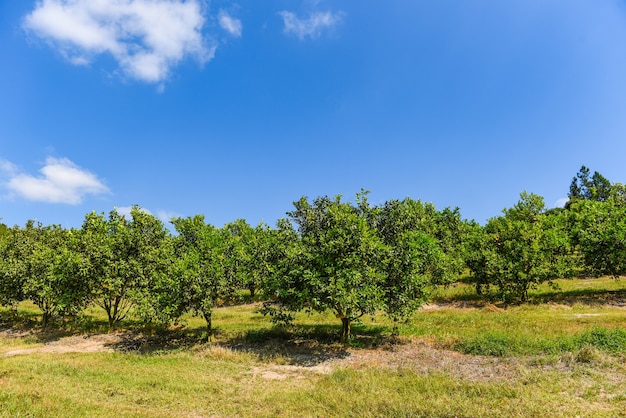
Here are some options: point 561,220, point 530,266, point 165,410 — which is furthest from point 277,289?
point 561,220

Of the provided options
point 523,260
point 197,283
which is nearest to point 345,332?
point 197,283

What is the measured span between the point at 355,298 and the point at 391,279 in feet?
16.2

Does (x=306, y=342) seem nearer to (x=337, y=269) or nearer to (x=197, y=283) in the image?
(x=337, y=269)

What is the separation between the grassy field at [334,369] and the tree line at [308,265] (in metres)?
2.60

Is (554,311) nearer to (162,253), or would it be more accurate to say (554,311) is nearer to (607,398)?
(607,398)

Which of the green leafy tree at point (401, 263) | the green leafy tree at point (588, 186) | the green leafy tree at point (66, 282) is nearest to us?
the green leafy tree at point (401, 263)

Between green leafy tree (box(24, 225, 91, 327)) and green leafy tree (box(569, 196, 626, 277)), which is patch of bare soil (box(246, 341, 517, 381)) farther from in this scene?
green leafy tree (box(569, 196, 626, 277))

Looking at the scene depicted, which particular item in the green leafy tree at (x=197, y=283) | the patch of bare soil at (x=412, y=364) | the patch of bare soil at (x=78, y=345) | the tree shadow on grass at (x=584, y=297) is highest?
the green leafy tree at (x=197, y=283)

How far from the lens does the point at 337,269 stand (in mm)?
23500

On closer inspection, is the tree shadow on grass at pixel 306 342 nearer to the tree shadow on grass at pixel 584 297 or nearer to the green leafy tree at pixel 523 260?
the green leafy tree at pixel 523 260

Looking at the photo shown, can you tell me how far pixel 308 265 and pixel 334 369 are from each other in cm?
678

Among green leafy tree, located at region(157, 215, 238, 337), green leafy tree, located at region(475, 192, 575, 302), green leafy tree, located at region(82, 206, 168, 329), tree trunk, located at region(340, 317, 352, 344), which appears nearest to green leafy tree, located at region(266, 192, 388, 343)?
tree trunk, located at region(340, 317, 352, 344)

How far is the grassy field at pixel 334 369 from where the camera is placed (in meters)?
13.9

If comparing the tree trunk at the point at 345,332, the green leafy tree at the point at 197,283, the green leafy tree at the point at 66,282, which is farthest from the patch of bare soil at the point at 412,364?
the green leafy tree at the point at 66,282
